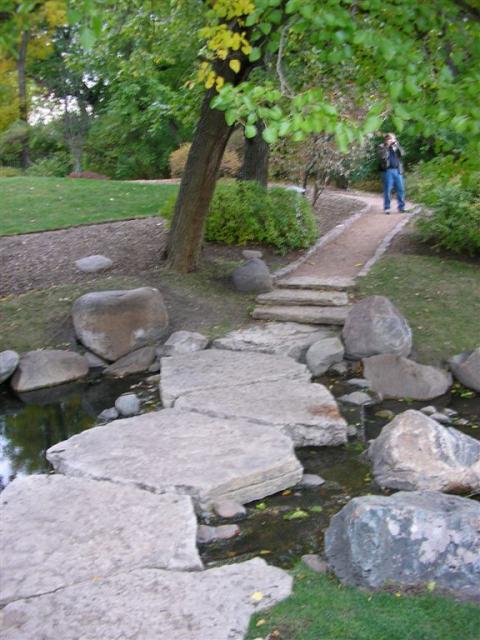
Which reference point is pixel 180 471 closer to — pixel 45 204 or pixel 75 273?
pixel 75 273

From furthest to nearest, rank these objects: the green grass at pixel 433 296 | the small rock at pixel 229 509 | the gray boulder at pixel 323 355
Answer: the green grass at pixel 433 296 → the gray boulder at pixel 323 355 → the small rock at pixel 229 509

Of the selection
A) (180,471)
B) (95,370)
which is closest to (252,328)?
(95,370)

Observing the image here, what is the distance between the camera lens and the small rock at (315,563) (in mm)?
4328

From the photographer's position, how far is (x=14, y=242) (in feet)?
41.7

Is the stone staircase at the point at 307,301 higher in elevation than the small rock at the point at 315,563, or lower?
higher

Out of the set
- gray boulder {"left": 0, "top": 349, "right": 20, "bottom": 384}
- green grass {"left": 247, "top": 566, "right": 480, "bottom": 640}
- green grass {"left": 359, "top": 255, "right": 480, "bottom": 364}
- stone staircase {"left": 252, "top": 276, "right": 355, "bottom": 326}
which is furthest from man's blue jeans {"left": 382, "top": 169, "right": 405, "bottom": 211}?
green grass {"left": 247, "top": 566, "right": 480, "bottom": 640}

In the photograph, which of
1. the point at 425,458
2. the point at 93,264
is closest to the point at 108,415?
the point at 425,458

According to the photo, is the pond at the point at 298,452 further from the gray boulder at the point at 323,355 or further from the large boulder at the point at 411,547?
the large boulder at the point at 411,547

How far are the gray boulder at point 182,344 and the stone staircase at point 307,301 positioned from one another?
3.35ft

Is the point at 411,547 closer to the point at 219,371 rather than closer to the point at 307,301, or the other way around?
the point at 219,371

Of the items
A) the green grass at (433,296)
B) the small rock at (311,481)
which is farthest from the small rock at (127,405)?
the green grass at (433,296)

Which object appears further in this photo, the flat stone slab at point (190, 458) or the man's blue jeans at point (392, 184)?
the man's blue jeans at point (392, 184)

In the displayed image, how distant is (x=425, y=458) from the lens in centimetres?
563

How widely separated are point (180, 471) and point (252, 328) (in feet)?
13.8
